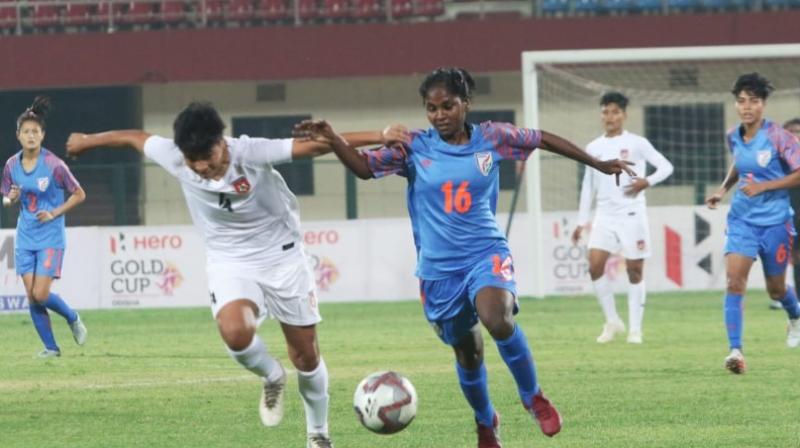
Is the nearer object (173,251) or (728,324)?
(728,324)

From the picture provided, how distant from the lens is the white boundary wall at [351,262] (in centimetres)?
2270

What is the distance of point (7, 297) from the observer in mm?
22531

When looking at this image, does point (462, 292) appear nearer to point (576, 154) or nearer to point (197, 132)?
point (576, 154)

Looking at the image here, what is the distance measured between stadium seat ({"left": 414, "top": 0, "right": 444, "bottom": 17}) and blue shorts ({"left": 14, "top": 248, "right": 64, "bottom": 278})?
56.5 feet

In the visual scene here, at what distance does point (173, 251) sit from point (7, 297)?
2247mm

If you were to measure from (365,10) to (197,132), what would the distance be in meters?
23.9

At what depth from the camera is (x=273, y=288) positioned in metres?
8.36

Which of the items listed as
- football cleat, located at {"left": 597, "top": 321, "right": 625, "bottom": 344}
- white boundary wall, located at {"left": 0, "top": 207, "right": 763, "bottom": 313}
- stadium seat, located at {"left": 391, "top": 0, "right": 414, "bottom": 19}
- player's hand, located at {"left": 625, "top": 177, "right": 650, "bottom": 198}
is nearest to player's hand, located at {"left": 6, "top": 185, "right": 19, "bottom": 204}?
player's hand, located at {"left": 625, "top": 177, "right": 650, "bottom": 198}

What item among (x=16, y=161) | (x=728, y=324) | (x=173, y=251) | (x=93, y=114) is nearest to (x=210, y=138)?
(x=728, y=324)

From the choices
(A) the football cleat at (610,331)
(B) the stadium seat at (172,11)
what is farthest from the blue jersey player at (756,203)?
(B) the stadium seat at (172,11)

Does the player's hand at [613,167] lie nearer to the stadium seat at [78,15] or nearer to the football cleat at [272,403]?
the football cleat at [272,403]

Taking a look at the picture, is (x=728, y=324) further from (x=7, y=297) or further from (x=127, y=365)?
(x=7, y=297)

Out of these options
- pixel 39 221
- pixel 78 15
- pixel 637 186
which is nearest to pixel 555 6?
pixel 78 15

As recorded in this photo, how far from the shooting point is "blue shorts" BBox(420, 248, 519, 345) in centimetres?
847
